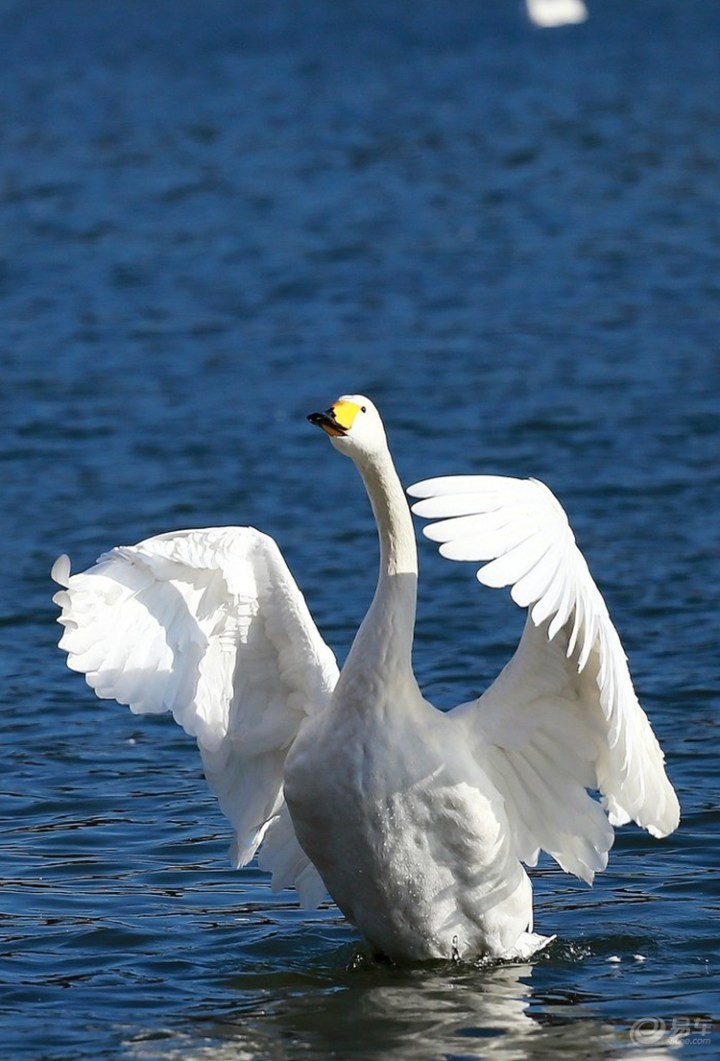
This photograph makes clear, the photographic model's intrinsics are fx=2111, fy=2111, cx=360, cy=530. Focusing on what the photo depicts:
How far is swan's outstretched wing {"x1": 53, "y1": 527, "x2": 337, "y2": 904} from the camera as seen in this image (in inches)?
345

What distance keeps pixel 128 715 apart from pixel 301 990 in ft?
13.4

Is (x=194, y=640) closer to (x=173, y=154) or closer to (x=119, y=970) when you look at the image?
(x=119, y=970)

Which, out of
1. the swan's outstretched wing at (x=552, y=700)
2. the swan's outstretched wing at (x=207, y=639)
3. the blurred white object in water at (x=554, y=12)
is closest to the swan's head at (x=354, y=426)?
the swan's outstretched wing at (x=207, y=639)

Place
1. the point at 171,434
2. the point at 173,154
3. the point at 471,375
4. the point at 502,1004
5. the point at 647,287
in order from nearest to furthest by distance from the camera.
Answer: the point at 502,1004 → the point at 171,434 → the point at 471,375 → the point at 647,287 → the point at 173,154

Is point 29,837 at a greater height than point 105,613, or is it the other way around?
point 105,613

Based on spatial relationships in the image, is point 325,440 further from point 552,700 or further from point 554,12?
point 554,12

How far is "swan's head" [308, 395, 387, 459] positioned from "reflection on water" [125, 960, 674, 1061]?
2242 mm

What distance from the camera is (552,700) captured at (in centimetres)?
850

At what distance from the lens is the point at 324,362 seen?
2216 centimetres

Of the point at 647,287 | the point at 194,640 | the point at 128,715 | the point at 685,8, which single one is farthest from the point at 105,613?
the point at 685,8

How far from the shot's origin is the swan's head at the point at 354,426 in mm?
8133

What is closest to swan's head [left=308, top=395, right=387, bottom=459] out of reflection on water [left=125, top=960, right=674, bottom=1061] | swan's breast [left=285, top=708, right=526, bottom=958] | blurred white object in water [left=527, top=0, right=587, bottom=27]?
swan's breast [left=285, top=708, right=526, bottom=958]

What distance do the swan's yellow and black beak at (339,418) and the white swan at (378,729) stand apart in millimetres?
11

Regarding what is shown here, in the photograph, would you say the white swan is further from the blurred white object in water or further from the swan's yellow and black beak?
the blurred white object in water
